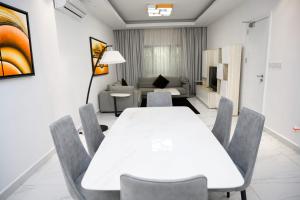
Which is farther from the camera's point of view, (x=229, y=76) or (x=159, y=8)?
(x=159, y=8)

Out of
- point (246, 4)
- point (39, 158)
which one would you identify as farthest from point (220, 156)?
point (246, 4)

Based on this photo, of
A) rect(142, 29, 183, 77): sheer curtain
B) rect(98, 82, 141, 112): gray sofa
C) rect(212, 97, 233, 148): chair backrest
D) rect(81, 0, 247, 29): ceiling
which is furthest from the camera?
rect(142, 29, 183, 77): sheer curtain

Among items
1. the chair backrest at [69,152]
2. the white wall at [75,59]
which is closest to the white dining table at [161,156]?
the chair backrest at [69,152]

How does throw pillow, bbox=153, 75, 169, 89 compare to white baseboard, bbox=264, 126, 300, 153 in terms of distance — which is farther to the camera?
throw pillow, bbox=153, 75, 169, 89

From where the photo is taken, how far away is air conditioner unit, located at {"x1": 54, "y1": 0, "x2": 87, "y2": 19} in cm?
302

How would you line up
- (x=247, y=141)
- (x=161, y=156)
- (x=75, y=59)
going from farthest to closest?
1. (x=75, y=59)
2. (x=247, y=141)
3. (x=161, y=156)

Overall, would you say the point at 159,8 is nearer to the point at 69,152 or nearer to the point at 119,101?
the point at 119,101

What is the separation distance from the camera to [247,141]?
60.8 inches

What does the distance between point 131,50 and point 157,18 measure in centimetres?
161

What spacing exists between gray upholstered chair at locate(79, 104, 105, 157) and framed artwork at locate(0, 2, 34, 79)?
875 mm

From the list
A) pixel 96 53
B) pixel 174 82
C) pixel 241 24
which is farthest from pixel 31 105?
pixel 174 82

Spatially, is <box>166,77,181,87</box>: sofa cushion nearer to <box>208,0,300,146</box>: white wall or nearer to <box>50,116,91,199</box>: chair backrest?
<box>208,0,300,146</box>: white wall

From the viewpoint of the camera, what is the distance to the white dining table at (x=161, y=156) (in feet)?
3.43

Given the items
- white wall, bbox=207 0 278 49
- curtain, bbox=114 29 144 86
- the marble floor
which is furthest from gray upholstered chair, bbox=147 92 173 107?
curtain, bbox=114 29 144 86
